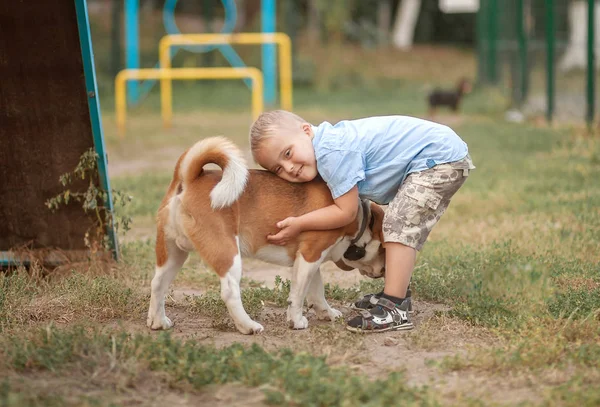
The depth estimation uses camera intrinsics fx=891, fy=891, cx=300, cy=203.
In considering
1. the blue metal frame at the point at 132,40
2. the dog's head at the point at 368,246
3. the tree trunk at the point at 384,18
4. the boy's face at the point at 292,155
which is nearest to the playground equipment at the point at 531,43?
the blue metal frame at the point at 132,40

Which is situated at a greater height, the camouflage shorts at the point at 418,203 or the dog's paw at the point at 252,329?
the camouflage shorts at the point at 418,203

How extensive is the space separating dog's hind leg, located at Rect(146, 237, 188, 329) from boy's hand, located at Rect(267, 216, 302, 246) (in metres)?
0.46

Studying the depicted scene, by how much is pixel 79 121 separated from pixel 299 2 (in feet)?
75.0

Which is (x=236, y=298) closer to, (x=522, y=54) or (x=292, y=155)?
(x=292, y=155)

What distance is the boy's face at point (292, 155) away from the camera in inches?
167

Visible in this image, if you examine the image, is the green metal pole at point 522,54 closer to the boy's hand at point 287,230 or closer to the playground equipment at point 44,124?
the playground equipment at point 44,124

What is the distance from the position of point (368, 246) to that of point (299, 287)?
427mm

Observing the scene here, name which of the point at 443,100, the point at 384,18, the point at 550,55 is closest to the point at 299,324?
the point at 550,55

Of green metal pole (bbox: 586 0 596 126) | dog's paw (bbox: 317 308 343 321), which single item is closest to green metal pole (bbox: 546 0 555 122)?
green metal pole (bbox: 586 0 596 126)

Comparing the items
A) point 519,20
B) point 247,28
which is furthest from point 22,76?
point 247,28

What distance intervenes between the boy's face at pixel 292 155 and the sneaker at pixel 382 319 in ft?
2.33

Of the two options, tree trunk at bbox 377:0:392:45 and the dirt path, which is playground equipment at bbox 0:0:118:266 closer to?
the dirt path

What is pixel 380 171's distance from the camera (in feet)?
14.5

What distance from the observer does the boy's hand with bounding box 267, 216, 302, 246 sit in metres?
4.23
